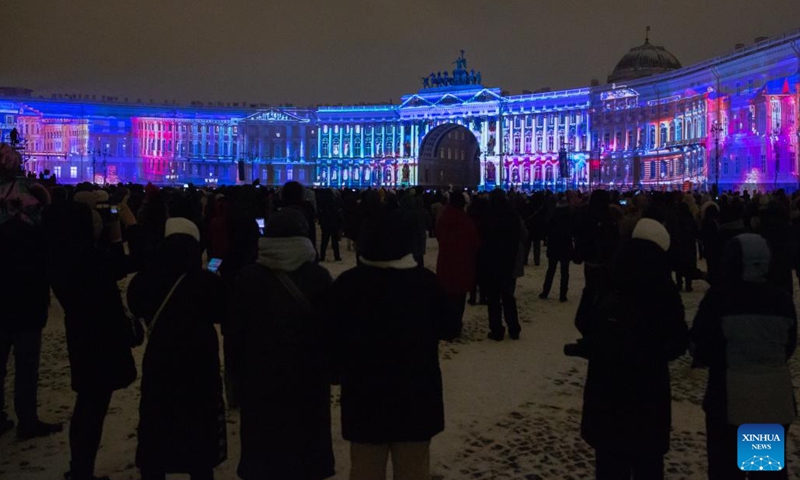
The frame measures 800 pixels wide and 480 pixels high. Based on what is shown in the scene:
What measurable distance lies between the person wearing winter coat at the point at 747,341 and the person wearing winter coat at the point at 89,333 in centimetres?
383

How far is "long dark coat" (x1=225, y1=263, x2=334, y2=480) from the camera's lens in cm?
444

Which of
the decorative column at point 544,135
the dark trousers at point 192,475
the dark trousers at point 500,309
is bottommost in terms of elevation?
the dark trousers at point 192,475

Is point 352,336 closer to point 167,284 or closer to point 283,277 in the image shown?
point 283,277

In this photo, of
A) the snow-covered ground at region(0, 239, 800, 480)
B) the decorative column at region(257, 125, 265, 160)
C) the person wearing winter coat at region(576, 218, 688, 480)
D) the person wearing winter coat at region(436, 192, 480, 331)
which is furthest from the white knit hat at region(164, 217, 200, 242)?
the decorative column at region(257, 125, 265, 160)

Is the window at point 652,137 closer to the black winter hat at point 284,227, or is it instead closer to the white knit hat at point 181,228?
the white knit hat at point 181,228

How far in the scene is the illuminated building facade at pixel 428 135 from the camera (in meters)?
65.9

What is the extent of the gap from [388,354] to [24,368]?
13.4 ft

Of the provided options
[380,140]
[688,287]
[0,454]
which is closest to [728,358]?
[0,454]

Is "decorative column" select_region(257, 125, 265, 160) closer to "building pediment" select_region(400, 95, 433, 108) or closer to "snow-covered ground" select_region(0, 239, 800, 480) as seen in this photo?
"building pediment" select_region(400, 95, 433, 108)

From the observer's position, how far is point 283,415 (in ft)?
14.6

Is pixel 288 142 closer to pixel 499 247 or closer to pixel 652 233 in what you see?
pixel 499 247

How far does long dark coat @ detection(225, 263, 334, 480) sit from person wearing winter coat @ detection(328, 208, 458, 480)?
0.28 m

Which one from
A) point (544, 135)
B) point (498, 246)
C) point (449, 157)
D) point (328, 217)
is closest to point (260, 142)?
point (449, 157)

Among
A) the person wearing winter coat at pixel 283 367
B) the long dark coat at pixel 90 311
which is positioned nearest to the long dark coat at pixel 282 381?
the person wearing winter coat at pixel 283 367
